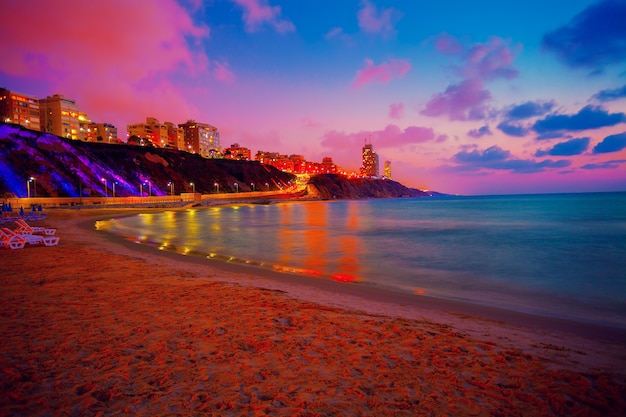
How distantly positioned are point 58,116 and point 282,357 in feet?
463

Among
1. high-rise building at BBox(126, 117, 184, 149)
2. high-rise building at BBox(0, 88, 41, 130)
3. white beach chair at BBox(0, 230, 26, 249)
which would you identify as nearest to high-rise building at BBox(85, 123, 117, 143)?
high-rise building at BBox(126, 117, 184, 149)

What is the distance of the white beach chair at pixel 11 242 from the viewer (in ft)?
49.1

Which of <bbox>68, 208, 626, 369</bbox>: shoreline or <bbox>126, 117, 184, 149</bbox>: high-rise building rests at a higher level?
<bbox>126, 117, 184, 149</bbox>: high-rise building

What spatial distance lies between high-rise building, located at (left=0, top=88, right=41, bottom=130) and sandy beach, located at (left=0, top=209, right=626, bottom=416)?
12517cm

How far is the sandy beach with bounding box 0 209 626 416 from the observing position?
377 centimetres

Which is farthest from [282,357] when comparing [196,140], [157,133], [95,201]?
[196,140]

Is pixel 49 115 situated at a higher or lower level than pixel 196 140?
lower

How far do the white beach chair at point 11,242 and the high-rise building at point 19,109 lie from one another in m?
112

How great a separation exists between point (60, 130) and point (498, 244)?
135 metres

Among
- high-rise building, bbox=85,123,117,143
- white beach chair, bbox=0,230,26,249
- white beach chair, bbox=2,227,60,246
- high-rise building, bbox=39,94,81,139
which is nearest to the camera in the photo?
white beach chair, bbox=0,230,26,249

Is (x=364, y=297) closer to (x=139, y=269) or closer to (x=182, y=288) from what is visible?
(x=182, y=288)

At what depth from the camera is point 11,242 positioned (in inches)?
592

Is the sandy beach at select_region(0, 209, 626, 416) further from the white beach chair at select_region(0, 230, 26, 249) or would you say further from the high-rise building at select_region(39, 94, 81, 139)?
the high-rise building at select_region(39, 94, 81, 139)

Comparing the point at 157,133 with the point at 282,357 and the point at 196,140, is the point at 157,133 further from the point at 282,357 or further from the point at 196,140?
the point at 282,357
